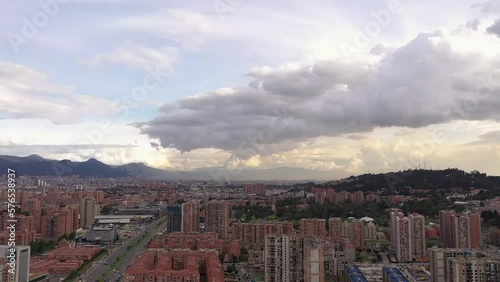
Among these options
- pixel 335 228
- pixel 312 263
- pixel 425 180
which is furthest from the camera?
pixel 425 180

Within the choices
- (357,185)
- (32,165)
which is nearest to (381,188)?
(357,185)

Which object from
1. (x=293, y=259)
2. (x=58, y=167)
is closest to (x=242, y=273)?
(x=293, y=259)

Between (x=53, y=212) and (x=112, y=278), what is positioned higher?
(x=53, y=212)

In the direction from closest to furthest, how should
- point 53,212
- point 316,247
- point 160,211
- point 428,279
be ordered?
point 316,247 → point 428,279 → point 53,212 → point 160,211

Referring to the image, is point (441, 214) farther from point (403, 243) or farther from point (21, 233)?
point (21, 233)

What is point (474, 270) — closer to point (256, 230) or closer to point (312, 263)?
point (312, 263)

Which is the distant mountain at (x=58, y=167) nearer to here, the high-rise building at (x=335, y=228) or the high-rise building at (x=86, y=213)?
the high-rise building at (x=86, y=213)

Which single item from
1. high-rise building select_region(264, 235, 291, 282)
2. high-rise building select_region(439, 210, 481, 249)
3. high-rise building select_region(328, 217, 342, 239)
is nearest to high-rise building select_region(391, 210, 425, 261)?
high-rise building select_region(439, 210, 481, 249)
